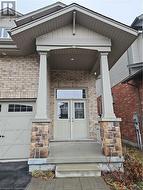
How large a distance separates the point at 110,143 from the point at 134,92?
16.0 ft

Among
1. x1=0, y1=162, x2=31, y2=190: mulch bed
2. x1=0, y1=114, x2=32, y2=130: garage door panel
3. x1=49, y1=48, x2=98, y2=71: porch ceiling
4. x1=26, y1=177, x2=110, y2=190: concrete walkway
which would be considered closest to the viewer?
x1=26, y1=177, x2=110, y2=190: concrete walkway

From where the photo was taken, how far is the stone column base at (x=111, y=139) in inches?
211

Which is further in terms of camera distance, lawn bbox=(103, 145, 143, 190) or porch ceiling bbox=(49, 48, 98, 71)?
porch ceiling bbox=(49, 48, 98, 71)

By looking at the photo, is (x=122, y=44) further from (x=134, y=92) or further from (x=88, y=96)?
(x=134, y=92)

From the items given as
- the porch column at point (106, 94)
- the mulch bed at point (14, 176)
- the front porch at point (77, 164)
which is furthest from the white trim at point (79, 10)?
the mulch bed at point (14, 176)

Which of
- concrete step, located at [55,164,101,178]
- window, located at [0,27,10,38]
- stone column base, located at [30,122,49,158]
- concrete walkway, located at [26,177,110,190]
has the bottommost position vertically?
concrete walkway, located at [26,177,110,190]

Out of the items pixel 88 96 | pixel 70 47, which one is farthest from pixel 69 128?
pixel 70 47

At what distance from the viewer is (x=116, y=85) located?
12.3 metres

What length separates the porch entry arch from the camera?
8078 mm

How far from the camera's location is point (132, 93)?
9.68 m

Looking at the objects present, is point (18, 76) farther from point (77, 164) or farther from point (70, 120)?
point (77, 164)

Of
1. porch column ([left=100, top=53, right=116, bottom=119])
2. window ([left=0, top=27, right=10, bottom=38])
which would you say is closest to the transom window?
porch column ([left=100, top=53, right=116, bottom=119])

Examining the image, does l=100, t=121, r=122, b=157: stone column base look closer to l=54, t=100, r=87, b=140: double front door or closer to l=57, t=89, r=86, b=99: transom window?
l=54, t=100, r=87, b=140: double front door

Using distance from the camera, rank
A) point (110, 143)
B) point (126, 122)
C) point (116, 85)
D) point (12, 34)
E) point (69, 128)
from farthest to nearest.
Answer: point (116, 85) → point (126, 122) → point (69, 128) → point (12, 34) → point (110, 143)
